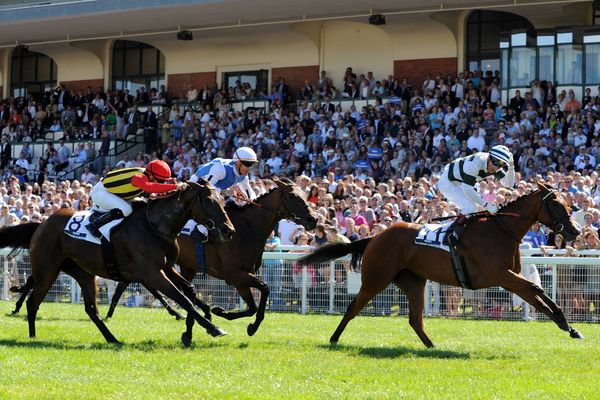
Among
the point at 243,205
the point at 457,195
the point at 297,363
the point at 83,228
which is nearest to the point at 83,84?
the point at 243,205

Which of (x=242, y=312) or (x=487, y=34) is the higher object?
(x=487, y=34)

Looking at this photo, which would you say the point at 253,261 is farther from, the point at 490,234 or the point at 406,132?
the point at 406,132

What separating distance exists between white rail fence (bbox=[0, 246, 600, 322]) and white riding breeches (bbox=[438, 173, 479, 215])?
10.3 feet

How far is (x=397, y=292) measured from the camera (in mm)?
14070

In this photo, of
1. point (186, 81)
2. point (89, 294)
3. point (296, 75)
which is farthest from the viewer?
point (186, 81)

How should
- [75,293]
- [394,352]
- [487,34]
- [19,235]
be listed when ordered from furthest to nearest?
[487,34] < [75,293] < [19,235] < [394,352]

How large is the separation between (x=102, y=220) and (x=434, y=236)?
319cm

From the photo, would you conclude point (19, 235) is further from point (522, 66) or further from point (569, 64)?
point (569, 64)

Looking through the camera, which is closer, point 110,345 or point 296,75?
point 110,345

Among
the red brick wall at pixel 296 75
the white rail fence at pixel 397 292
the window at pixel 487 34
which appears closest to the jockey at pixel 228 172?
the white rail fence at pixel 397 292

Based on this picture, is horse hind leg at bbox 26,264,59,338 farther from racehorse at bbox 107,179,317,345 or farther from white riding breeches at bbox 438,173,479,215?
white riding breeches at bbox 438,173,479,215

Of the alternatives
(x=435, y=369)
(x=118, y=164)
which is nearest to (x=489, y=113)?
(x=118, y=164)

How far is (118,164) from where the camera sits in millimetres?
25766

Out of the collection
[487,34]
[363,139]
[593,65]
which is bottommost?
[363,139]
